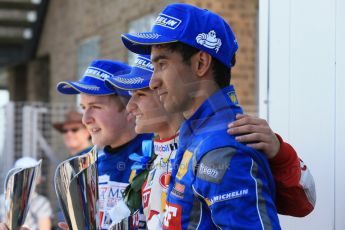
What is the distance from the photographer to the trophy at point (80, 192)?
264 centimetres

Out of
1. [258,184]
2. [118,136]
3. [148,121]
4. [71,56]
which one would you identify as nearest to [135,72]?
[148,121]

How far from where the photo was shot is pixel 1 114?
895 cm

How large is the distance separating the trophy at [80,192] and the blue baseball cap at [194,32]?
621mm

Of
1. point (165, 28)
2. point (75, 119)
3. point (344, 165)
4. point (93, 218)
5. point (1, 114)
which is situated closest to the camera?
point (165, 28)

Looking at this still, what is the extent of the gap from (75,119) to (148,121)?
4.37m

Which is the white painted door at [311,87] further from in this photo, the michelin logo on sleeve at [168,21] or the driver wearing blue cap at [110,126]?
the michelin logo on sleeve at [168,21]

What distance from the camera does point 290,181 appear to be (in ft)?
7.07

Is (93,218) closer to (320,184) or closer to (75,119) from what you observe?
(320,184)

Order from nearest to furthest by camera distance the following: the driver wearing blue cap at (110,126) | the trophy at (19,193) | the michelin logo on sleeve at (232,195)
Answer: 1. the michelin logo on sleeve at (232,195)
2. the trophy at (19,193)
3. the driver wearing blue cap at (110,126)

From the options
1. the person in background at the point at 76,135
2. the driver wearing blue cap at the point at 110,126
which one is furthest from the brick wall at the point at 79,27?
the driver wearing blue cap at the point at 110,126

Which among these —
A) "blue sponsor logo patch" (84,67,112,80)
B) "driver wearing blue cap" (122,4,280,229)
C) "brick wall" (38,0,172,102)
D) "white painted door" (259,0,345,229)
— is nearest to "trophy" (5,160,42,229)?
"blue sponsor logo patch" (84,67,112,80)

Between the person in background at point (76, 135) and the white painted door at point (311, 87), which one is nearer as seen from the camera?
the white painted door at point (311, 87)

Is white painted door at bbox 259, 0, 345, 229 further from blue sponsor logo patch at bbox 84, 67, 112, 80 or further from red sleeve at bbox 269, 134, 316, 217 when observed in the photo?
blue sponsor logo patch at bbox 84, 67, 112, 80

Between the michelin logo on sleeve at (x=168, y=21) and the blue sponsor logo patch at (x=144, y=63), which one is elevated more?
the michelin logo on sleeve at (x=168, y=21)
